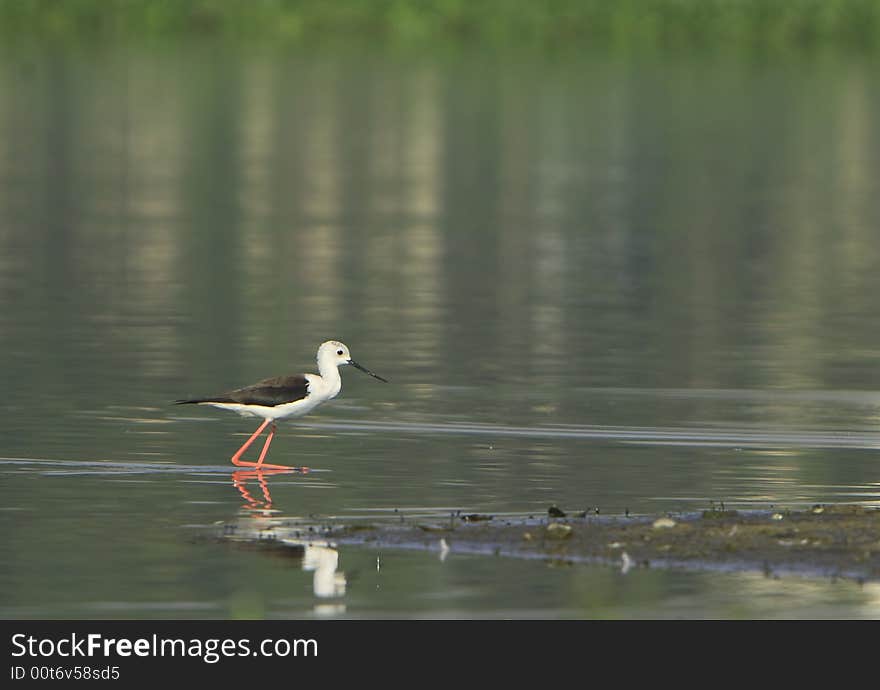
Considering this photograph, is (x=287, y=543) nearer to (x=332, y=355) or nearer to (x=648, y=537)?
(x=648, y=537)

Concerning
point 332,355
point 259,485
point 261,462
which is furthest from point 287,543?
point 332,355

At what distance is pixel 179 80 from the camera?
69812 millimetres

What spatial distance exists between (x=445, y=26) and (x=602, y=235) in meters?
59.5

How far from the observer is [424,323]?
24781 mm

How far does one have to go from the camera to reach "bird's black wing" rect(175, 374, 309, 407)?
16.4 meters

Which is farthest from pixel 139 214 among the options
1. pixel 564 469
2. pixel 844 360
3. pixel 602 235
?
pixel 564 469

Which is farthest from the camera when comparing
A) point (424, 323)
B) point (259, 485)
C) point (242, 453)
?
point (424, 323)

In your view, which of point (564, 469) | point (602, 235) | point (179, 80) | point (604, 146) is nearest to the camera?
point (564, 469)

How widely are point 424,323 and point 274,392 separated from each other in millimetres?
8394

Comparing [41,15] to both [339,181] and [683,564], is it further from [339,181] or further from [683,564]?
[683,564]

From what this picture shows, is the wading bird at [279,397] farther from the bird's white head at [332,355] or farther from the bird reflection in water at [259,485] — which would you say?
the bird reflection in water at [259,485]
